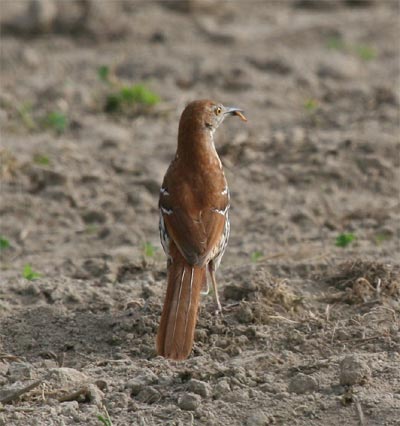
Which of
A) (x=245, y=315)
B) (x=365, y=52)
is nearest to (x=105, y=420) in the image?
(x=245, y=315)

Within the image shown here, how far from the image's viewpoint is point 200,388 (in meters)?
5.45

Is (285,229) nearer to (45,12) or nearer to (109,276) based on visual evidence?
(109,276)

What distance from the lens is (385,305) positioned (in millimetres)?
6363

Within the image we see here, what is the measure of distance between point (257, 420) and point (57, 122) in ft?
19.9

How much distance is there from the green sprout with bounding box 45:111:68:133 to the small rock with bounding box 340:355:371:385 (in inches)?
230

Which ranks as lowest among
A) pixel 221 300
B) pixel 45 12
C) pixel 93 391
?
pixel 93 391

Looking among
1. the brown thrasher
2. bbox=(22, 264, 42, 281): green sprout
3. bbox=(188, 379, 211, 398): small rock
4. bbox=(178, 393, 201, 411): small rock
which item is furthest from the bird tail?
bbox=(22, 264, 42, 281): green sprout

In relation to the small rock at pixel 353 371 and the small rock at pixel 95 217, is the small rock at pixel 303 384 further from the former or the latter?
the small rock at pixel 95 217

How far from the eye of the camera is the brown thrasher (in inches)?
227

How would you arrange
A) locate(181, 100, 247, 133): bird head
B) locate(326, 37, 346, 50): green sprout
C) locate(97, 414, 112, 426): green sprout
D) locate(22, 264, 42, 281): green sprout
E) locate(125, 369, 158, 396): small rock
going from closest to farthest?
locate(97, 414, 112, 426): green sprout → locate(125, 369, 158, 396): small rock → locate(181, 100, 247, 133): bird head → locate(22, 264, 42, 281): green sprout → locate(326, 37, 346, 50): green sprout

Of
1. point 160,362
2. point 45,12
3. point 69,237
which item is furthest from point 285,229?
point 45,12

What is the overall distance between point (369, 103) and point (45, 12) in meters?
4.26

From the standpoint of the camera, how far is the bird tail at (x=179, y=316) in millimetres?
5719

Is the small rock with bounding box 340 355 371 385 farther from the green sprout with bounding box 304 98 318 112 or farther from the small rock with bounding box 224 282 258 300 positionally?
the green sprout with bounding box 304 98 318 112
